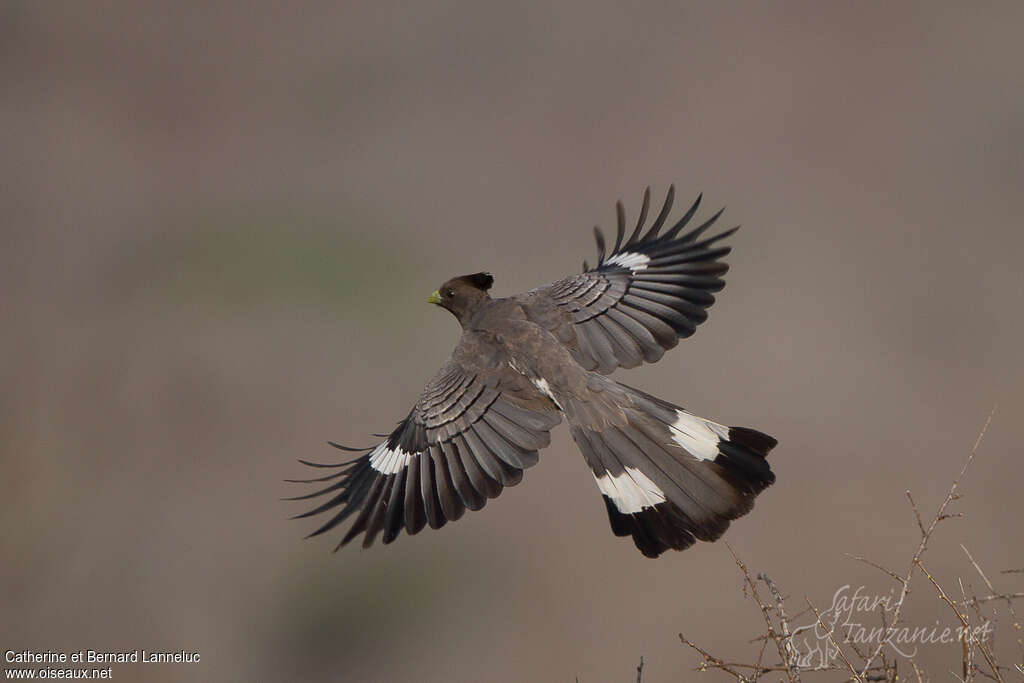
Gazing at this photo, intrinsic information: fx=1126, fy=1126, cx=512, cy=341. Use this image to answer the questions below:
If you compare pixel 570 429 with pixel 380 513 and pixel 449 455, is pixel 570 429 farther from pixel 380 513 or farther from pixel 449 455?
pixel 380 513

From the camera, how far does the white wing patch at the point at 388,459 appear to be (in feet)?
18.2

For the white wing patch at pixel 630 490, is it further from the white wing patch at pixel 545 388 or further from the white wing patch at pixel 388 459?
the white wing patch at pixel 388 459

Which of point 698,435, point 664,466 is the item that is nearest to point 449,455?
point 664,466

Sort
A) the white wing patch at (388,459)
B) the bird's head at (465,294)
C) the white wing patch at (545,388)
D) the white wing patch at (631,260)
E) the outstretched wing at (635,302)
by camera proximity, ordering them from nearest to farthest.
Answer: the white wing patch at (388,459), the white wing patch at (545,388), the outstretched wing at (635,302), the bird's head at (465,294), the white wing patch at (631,260)

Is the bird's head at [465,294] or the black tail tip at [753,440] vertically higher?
the black tail tip at [753,440]

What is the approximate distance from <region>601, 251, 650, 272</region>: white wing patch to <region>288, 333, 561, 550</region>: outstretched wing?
4.13 feet

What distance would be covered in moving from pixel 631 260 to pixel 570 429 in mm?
1639

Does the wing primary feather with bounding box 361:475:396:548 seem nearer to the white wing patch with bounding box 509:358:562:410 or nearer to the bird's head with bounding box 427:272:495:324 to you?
the white wing patch with bounding box 509:358:562:410

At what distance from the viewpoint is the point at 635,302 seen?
21.0ft

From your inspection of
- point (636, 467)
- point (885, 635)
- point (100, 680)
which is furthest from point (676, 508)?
point (100, 680)

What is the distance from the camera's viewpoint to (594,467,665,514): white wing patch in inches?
204

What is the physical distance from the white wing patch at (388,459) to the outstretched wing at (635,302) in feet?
3.74

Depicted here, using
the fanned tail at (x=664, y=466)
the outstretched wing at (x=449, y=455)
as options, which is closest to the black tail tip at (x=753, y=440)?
the fanned tail at (x=664, y=466)

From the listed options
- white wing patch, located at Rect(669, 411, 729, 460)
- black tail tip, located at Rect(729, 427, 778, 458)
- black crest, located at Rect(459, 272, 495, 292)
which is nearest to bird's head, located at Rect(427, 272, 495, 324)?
black crest, located at Rect(459, 272, 495, 292)
